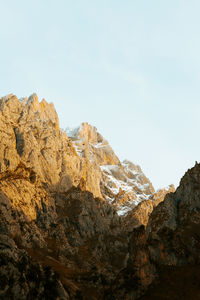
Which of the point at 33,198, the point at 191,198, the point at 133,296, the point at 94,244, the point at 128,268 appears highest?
the point at 33,198

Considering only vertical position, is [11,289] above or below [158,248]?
below

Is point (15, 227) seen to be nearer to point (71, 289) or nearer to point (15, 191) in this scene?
point (15, 191)

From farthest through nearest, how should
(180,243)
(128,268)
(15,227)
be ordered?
(15,227) → (180,243) → (128,268)

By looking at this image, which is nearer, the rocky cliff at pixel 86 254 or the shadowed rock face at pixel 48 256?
the rocky cliff at pixel 86 254

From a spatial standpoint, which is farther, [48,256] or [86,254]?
[86,254]

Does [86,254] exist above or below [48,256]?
above

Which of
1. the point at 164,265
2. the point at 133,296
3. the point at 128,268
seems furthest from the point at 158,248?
the point at 133,296

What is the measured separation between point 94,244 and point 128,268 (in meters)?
110

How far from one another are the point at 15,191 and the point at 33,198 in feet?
45.5

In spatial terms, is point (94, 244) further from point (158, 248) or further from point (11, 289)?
point (11, 289)

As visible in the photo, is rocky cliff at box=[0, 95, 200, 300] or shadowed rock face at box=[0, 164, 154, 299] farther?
shadowed rock face at box=[0, 164, 154, 299]

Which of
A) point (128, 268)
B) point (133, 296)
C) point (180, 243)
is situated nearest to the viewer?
point (133, 296)

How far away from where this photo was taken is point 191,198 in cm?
17712

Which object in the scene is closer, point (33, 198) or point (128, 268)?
point (128, 268)
